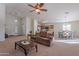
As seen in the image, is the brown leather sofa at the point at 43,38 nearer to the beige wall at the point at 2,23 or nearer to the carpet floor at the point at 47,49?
the carpet floor at the point at 47,49

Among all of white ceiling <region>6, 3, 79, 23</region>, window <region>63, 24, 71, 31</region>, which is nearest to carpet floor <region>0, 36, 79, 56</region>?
window <region>63, 24, 71, 31</region>

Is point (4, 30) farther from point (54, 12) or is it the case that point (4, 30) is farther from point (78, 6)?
point (78, 6)

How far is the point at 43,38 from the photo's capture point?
2.54m

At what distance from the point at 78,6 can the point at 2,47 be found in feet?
5.29

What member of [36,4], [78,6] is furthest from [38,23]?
[78,6]

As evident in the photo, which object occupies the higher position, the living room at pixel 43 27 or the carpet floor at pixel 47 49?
A: the living room at pixel 43 27

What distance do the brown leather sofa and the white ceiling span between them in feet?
0.84

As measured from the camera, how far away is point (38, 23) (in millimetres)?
2535

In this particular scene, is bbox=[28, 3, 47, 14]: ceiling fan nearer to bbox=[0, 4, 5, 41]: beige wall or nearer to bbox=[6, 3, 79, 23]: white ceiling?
bbox=[6, 3, 79, 23]: white ceiling

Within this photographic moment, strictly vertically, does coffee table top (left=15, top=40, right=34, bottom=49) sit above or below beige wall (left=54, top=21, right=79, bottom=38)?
below

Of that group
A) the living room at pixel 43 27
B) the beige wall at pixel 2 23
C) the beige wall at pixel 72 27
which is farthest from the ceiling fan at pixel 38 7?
the beige wall at pixel 2 23

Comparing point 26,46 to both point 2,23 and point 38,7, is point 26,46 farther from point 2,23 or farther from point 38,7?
point 38,7

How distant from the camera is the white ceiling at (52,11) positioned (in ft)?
8.07

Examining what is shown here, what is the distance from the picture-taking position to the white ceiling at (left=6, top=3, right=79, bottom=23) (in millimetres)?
2459
